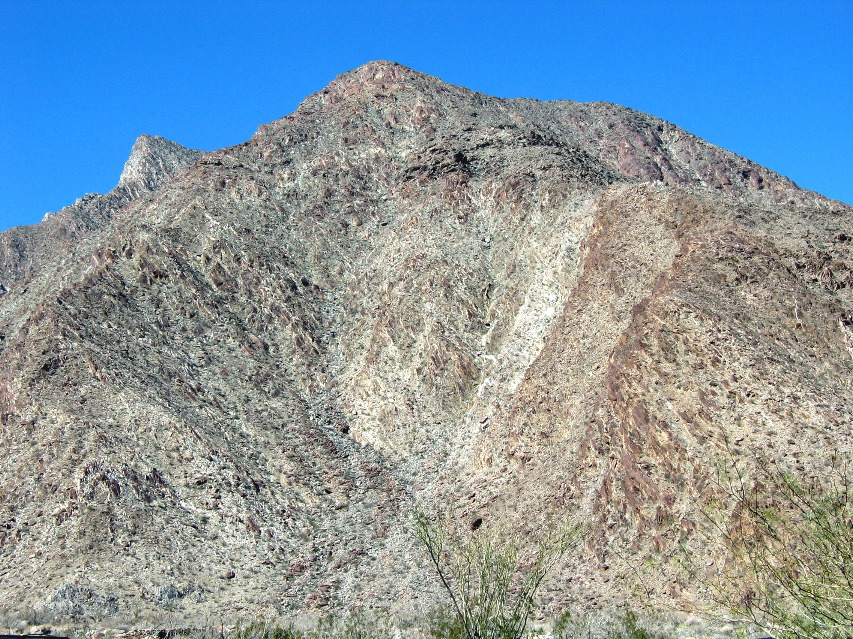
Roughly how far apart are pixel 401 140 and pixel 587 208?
948 inches

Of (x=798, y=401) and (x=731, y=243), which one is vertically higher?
(x=731, y=243)

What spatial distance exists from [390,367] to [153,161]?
72.2 metres

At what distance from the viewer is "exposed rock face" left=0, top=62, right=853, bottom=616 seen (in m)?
34.8

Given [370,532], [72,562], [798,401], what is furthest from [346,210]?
[798,401]

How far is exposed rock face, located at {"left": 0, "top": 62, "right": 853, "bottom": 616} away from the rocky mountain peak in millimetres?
41283

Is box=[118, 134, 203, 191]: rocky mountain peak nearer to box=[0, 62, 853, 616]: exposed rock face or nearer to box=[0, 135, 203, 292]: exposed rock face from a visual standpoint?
box=[0, 135, 203, 292]: exposed rock face

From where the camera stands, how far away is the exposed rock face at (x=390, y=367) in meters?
34.8

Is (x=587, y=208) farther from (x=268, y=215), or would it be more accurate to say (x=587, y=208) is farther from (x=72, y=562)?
(x=72, y=562)

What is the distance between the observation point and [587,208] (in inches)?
2074

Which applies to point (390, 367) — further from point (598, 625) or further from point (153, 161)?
point (153, 161)

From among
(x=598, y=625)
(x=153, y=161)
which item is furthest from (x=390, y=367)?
(x=153, y=161)

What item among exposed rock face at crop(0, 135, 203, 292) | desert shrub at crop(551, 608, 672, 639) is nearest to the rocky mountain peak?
exposed rock face at crop(0, 135, 203, 292)

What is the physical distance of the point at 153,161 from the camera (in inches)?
4358

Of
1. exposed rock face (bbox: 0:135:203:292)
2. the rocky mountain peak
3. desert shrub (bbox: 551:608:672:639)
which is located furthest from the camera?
the rocky mountain peak
